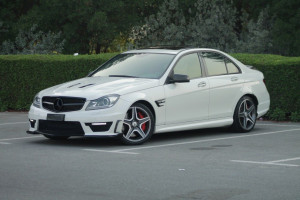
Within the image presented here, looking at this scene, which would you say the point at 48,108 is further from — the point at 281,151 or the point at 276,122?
the point at 276,122

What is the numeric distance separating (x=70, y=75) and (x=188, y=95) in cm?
693

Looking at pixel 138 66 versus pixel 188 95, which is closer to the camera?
pixel 188 95

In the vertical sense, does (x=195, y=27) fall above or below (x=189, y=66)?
above

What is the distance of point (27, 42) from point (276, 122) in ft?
63.1

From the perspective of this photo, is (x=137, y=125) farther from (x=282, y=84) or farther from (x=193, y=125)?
(x=282, y=84)

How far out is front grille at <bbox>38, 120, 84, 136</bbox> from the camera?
12.4m

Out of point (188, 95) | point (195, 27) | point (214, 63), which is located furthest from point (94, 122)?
point (195, 27)

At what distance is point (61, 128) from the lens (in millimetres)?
12562

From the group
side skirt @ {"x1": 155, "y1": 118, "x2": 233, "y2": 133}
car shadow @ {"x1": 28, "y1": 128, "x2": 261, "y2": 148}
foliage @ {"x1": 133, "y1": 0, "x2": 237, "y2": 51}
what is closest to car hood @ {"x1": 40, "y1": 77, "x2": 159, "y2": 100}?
side skirt @ {"x1": 155, "y1": 118, "x2": 233, "y2": 133}

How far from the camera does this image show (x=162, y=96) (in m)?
13.1

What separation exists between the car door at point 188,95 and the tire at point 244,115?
0.90 metres

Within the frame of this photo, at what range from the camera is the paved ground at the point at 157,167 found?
27.7 feet

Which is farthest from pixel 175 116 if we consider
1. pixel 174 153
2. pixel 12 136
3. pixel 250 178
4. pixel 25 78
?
pixel 25 78

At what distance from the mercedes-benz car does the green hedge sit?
2216 millimetres
